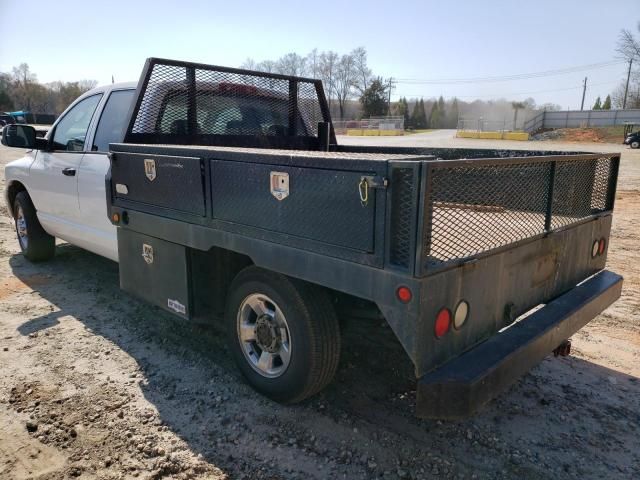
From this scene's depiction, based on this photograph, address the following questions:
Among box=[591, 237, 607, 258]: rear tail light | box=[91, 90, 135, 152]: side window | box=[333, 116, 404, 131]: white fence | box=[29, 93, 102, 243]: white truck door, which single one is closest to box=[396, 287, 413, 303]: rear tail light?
box=[591, 237, 607, 258]: rear tail light

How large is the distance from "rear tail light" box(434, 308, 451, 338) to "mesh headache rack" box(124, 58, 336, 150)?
9.70 ft

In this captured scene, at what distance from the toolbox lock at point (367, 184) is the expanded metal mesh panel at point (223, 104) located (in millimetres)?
2601

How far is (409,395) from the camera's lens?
3.39 m

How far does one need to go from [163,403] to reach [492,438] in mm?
1971

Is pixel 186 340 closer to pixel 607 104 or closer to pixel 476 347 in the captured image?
pixel 476 347

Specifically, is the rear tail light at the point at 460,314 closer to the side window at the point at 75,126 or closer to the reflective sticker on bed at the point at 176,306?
the reflective sticker on bed at the point at 176,306

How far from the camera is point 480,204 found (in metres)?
2.64

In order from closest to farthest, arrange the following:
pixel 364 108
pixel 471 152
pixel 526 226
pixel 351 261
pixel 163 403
→ pixel 351 261 < pixel 526 226 < pixel 163 403 < pixel 471 152 < pixel 364 108

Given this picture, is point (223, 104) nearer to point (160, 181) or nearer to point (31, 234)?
point (160, 181)

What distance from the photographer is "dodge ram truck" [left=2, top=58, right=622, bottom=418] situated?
Result: 2.33 metres

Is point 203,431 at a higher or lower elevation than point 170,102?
lower

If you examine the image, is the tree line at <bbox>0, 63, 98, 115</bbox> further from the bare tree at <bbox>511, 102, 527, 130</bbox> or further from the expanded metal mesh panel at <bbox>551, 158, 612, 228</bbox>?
the expanded metal mesh panel at <bbox>551, 158, 612, 228</bbox>

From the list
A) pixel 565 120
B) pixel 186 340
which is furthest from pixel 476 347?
pixel 565 120

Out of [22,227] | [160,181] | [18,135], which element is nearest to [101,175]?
[18,135]
